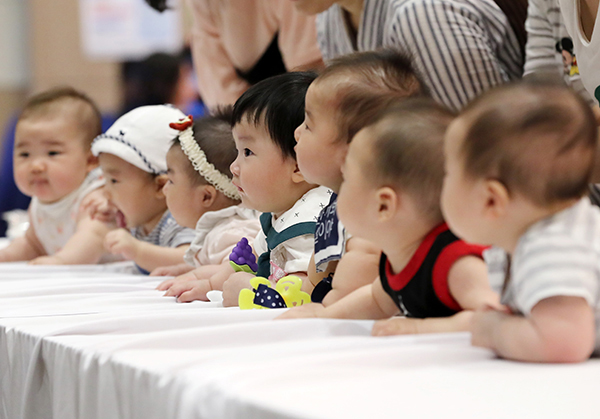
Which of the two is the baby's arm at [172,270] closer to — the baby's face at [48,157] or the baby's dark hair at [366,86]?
the baby's face at [48,157]

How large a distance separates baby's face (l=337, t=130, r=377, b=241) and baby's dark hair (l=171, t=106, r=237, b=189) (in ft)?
2.50

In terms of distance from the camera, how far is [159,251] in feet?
5.77

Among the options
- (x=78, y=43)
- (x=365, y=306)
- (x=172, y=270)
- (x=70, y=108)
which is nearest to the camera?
(x=365, y=306)

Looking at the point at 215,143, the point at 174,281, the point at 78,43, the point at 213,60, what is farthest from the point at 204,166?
the point at 78,43

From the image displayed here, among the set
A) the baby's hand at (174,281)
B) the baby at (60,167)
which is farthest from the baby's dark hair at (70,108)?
the baby's hand at (174,281)

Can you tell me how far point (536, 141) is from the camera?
0.64 meters

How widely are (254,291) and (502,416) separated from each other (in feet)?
2.05

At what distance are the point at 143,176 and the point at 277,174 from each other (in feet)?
2.31

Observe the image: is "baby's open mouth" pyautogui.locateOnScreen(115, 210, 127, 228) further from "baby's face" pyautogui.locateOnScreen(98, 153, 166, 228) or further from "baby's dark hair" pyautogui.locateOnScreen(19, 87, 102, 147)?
"baby's dark hair" pyautogui.locateOnScreen(19, 87, 102, 147)

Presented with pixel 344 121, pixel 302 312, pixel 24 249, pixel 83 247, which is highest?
pixel 344 121

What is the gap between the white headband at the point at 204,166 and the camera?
1581 mm

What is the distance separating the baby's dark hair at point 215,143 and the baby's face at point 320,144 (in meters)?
0.56

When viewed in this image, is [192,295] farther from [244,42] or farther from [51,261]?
[244,42]

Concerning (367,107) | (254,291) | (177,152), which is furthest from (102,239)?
(367,107)
